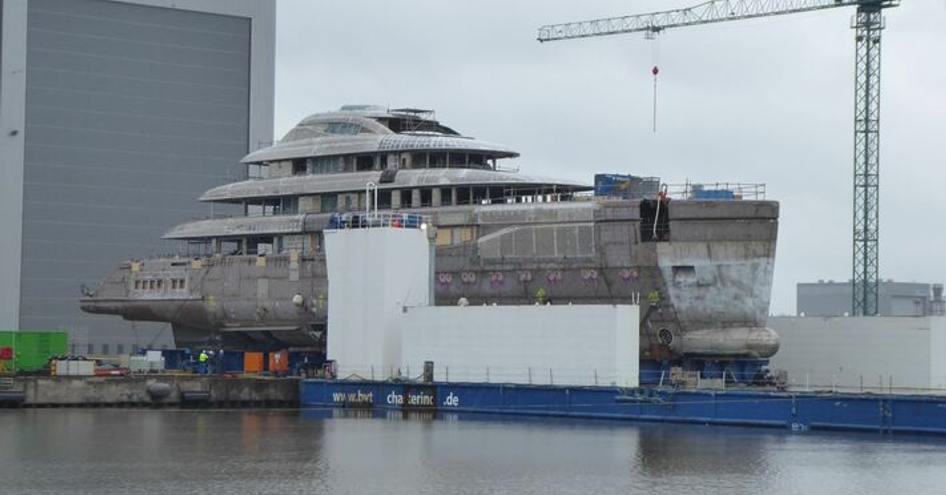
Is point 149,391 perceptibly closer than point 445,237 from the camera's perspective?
Yes

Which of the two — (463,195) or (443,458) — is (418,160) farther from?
(443,458)

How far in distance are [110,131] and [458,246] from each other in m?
39.1

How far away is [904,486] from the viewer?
4853cm

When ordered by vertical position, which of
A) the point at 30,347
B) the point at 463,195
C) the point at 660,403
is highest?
the point at 463,195

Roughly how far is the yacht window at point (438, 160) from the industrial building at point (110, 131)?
3173cm

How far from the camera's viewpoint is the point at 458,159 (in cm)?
8106

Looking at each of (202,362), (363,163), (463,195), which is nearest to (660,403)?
(463,195)

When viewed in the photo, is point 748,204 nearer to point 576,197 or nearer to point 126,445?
point 576,197

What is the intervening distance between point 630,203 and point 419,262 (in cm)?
858

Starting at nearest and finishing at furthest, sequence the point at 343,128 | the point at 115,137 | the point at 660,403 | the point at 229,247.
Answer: the point at 660,403 < the point at 343,128 < the point at 229,247 < the point at 115,137

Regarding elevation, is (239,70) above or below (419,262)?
above

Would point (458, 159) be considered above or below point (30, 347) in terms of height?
above

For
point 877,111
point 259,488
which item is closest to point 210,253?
point 877,111

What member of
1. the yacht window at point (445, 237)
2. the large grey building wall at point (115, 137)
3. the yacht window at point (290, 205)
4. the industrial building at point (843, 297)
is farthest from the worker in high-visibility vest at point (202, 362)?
the industrial building at point (843, 297)
